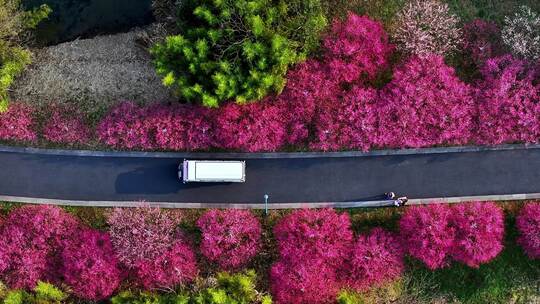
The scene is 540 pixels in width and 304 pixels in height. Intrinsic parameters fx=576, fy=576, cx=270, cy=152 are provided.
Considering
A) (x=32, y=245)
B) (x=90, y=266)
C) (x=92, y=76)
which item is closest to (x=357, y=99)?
(x=92, y=76)

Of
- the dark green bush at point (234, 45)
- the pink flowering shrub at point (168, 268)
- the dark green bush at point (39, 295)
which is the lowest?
the dark green bush at point (39, 295)

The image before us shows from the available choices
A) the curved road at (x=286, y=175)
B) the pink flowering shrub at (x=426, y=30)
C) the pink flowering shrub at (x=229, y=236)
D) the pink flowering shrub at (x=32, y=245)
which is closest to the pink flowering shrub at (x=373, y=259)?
the curved road at (x=286, y=175)

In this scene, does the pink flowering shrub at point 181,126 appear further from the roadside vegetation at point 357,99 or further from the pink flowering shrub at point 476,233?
the pink flowering shrub at point 476,233

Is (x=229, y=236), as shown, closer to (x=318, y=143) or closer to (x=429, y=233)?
(x=318, y=143)

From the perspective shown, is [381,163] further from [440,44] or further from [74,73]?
[74,73]

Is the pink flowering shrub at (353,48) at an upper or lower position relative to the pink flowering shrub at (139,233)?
upper

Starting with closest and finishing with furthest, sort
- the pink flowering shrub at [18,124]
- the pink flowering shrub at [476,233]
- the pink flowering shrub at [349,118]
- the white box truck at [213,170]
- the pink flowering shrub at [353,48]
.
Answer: the pink flowering shrub at [476,233] < the pink flowering shrub at [353,48] < the pink flowering shrub at [349,118] < the white box truck at [213,170] < the pink flowering shrub at [18,124]
